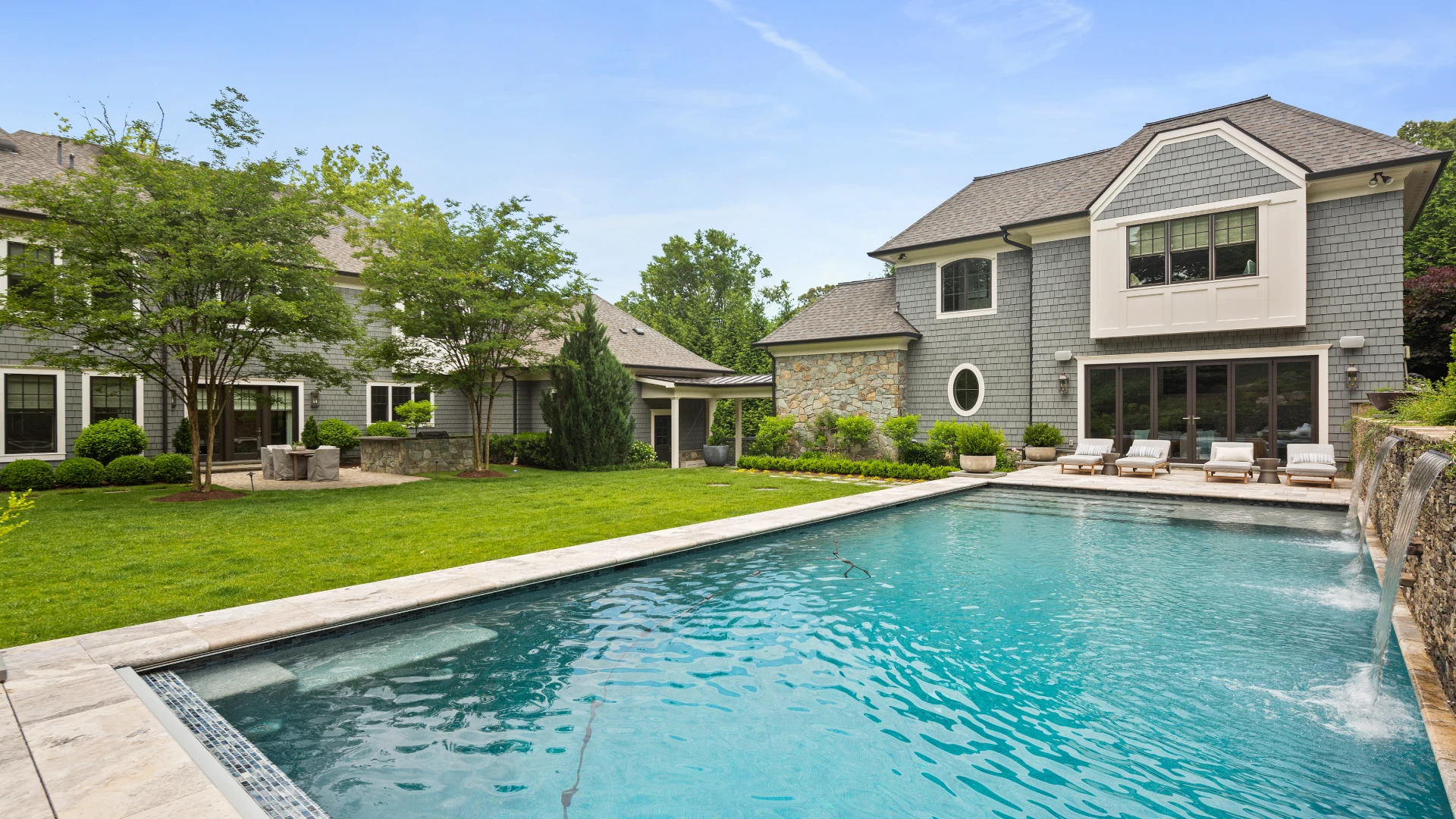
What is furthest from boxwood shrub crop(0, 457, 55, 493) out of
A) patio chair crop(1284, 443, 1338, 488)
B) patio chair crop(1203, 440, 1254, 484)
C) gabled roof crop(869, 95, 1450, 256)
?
patio chair crop(1284, 443, 1338, 488)

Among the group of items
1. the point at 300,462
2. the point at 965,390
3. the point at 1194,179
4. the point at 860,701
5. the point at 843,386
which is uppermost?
the point at 1194,179

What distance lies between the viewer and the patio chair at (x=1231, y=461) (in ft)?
38.8

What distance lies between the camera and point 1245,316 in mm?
12391

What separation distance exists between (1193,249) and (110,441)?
22.0m

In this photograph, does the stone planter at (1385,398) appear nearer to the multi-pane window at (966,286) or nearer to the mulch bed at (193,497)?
the multi-pane window at (966,286)

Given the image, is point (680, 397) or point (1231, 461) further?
point (680, 397)

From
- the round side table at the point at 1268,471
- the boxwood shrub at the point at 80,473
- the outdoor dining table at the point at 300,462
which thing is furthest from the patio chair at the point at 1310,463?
the boxwood shrub at the point at 80,473

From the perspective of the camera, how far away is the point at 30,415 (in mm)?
13789

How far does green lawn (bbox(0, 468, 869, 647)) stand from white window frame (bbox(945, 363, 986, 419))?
4.85 m

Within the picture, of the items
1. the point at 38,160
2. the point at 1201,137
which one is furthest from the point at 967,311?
the point at 38,160

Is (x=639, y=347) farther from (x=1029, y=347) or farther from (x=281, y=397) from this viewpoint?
(x=1029, y=347)

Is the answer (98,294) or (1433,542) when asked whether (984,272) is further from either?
(98,294)

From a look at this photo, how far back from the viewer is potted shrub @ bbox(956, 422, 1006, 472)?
45.8 ft

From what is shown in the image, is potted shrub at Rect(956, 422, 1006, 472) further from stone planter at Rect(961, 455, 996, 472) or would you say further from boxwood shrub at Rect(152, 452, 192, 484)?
boxwood shrub at Rect(152, 452, 192, 484)
